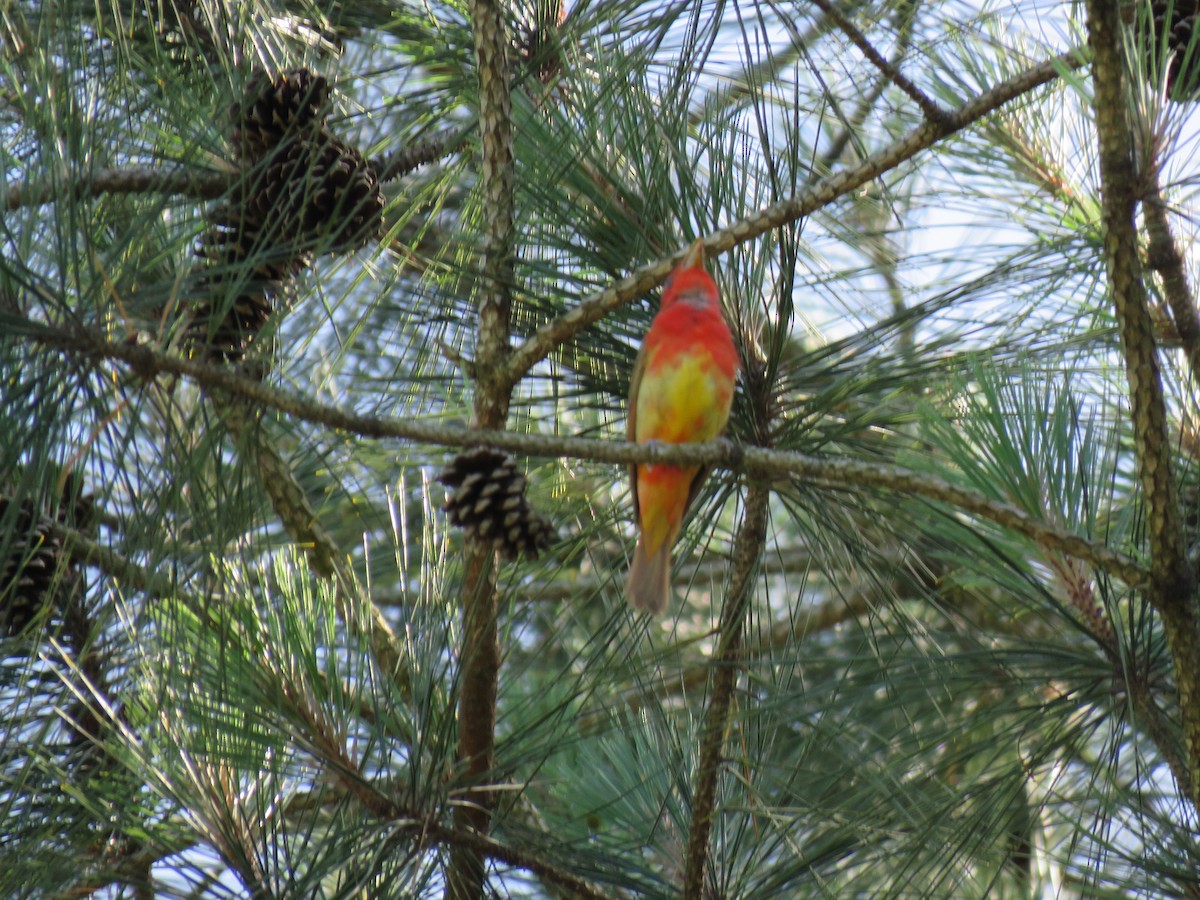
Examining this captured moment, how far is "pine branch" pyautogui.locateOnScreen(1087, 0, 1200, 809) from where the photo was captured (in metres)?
1.40

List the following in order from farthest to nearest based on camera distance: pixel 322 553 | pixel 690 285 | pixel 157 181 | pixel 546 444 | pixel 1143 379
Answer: pixel 322 553
pixel 690 285
pixel 157 181
pixel 546 444
pixel 1143 379

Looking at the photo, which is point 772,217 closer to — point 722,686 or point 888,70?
point 888,70

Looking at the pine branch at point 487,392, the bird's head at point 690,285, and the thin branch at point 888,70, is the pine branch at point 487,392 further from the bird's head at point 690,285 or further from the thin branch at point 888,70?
the thin branch at point 888,70

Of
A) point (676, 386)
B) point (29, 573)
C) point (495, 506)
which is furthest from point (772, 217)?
point (29, 573)

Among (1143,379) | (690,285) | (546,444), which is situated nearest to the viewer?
(1143,379)

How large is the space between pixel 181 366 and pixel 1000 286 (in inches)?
57.7

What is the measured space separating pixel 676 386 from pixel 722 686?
22.1 inches

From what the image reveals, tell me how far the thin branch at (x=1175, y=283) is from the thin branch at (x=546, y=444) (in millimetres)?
678

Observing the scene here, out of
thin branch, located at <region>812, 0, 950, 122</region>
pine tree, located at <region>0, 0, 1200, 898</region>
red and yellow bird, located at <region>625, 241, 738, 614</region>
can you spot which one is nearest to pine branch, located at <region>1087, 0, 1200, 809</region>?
pine tree, located at <region>0, 0, 1200, 898</region>

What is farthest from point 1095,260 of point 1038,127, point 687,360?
point 687,360

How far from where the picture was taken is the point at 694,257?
1.89m

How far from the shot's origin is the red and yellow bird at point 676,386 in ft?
7.02

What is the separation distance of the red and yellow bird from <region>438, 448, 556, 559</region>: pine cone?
487 millimetres

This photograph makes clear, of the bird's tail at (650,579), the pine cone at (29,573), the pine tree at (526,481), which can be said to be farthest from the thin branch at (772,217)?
the pine cone at (29,573)
